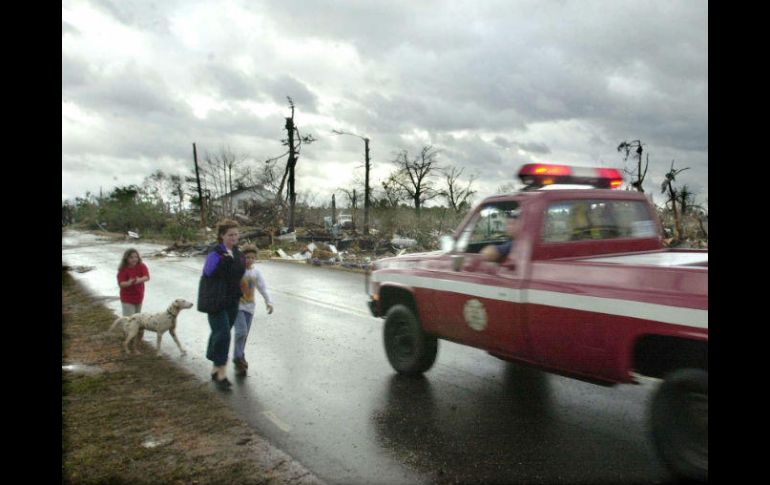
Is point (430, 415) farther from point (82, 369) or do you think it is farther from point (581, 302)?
point (82, 369)

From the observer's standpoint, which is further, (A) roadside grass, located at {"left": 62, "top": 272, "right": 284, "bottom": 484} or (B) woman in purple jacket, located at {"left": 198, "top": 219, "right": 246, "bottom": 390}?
(B) woman in purple jacket, located at {"left": 198, "top": 219, "right": 246, "bottom": 390}

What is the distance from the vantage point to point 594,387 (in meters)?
5.33

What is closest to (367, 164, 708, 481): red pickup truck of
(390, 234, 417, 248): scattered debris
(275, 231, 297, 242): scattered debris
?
(390, 234, 417, 248): scattered debris

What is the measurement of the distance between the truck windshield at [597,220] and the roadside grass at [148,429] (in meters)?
2.96

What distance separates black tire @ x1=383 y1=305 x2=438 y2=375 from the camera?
5.61 m

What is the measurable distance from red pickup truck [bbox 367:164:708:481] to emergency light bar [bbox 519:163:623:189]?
1 cm

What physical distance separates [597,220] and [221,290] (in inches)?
146

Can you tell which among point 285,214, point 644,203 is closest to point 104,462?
point 644,203

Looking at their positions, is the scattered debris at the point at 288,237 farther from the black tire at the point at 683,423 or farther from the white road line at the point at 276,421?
the black tire at the point at 683,423

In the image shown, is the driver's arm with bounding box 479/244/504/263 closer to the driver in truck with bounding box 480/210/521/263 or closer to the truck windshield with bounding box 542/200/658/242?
the driver in truck with bounding box 480/210/521/263

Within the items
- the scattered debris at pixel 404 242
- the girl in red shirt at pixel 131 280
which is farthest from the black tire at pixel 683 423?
the scattered debris at pixel 404 242

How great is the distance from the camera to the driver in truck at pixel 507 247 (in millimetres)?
4648
